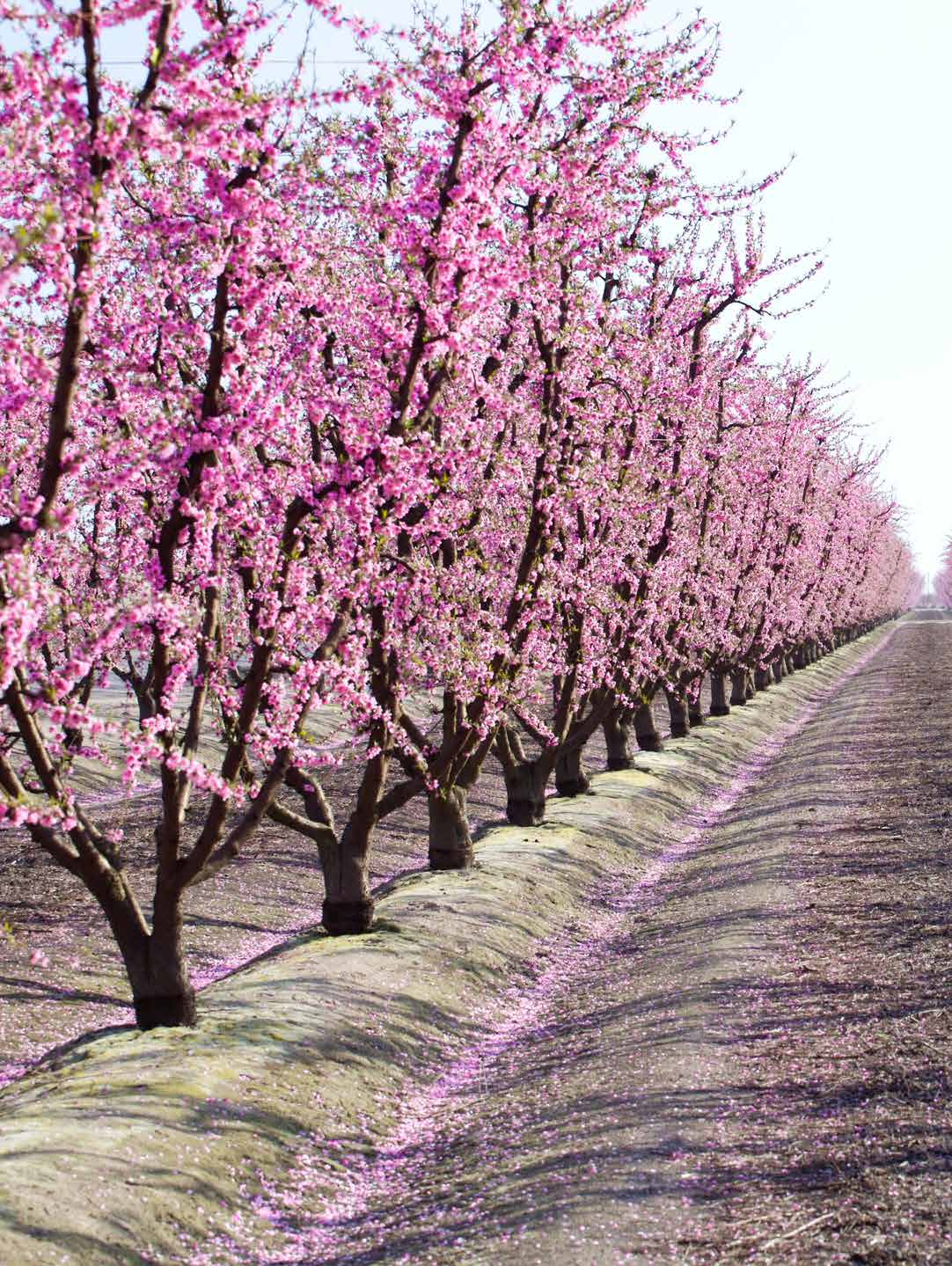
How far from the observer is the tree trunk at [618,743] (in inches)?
1184

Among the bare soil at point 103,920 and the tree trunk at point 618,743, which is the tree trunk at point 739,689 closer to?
the tree trunk at point 618,743

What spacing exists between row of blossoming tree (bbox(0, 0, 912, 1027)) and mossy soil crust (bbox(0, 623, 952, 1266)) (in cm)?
133

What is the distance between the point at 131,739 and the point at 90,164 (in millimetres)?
4130

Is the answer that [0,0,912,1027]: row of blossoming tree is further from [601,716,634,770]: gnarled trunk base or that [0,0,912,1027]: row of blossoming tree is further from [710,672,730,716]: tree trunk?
[710,672,730,716]: tree trunk

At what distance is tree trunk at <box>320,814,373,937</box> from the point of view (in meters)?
15.7

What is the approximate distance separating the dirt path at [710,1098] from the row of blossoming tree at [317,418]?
3.22 m

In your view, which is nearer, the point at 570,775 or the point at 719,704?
the point at 570,775

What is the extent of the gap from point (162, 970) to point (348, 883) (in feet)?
13.1

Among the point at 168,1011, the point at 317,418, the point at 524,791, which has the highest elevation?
the point at 317,418

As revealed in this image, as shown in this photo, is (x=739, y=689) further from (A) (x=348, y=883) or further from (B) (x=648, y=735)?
(A) (x=348, y=883)

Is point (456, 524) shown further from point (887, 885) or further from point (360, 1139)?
point (360, 1139)

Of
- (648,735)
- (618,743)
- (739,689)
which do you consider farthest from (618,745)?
(739,689)

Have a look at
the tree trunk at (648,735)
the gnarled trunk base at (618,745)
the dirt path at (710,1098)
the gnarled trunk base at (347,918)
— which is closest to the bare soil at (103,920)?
the gnarled trunk base at (347,918)

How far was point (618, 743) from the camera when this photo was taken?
30234mm
